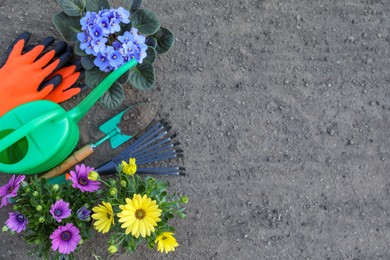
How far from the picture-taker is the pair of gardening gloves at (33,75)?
1.55m

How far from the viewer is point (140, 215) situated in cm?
126

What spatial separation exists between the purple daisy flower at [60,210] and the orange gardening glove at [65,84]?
1.33 feet

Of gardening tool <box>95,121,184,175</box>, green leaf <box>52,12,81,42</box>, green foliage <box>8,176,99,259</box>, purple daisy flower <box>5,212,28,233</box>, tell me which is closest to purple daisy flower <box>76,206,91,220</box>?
green foliage <box>8,176,99,259</box>

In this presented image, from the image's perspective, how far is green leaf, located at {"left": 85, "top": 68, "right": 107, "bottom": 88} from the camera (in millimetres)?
1519

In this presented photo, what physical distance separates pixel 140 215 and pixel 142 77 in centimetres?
46

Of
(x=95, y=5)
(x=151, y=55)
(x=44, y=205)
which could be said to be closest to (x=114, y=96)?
(x=151, y=55)

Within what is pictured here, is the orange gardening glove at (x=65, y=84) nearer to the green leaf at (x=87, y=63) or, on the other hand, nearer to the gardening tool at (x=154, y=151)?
the green leaf at (x=87, y=63)

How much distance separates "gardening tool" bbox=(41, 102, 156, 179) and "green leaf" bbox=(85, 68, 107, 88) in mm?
146

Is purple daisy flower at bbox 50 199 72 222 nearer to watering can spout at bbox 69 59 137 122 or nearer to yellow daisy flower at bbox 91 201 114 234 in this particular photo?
yellow daisy flower at bbox 91 201 114 234

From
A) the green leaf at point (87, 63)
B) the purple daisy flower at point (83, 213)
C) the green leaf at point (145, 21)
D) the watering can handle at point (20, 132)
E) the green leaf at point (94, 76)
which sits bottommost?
the purple daisy flower at point (83, 213)

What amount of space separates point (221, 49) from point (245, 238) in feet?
2.07

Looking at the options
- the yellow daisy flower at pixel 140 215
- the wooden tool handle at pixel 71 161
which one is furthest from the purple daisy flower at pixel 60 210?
the wooden tool handle at pixel 71 161

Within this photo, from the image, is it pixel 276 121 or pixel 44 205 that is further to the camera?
pixel 276 121

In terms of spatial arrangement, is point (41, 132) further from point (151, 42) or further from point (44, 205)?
point (151, 42)
